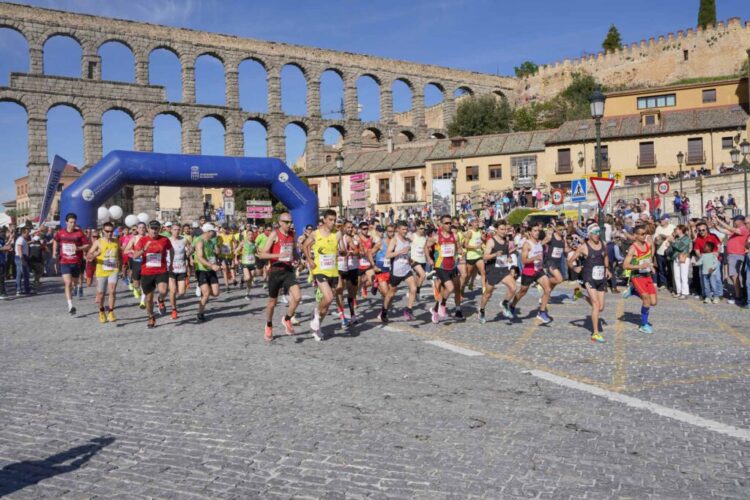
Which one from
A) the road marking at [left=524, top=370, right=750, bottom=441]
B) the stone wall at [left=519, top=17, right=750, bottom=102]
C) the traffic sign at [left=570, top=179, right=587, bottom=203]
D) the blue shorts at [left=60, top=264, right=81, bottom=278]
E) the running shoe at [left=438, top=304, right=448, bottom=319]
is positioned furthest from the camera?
the stone wall at [left=519, top=17, right=750, bottom=102]

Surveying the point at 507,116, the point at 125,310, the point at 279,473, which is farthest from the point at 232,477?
the point at 507,116

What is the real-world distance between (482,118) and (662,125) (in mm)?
23988

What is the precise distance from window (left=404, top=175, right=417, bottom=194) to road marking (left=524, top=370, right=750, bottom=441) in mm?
49154

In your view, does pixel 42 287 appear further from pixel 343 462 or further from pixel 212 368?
pixel 343 462

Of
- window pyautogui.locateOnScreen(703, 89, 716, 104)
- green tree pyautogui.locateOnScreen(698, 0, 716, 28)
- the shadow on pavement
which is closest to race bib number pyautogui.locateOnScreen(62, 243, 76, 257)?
the shadow on pavement

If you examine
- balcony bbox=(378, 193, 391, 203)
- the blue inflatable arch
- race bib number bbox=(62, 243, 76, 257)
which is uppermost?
balcony bbox=(378, 193, 391, 203)

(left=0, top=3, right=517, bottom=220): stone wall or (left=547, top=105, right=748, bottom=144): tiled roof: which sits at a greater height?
(left=0, top=3, right=517, bottom=220): stone wall

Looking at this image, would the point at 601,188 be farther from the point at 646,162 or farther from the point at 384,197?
the point at 384,197

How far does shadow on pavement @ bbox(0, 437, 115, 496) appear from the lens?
15.3 ft

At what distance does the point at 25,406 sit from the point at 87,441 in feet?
5.32

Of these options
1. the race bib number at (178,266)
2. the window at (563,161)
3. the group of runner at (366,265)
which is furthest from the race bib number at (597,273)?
the window at (563,161)

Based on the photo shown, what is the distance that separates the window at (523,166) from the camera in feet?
165

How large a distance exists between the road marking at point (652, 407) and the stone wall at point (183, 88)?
167 ft

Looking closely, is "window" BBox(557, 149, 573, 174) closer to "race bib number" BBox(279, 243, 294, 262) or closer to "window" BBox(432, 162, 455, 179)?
"window" BBox(432, 162, 455, 179)
